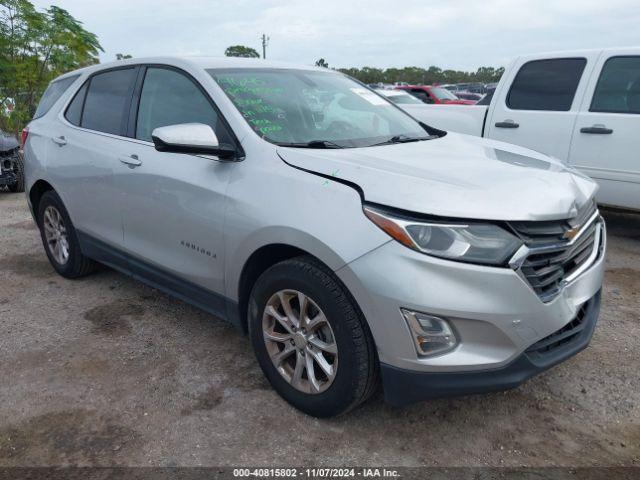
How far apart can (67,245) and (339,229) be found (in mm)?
2989

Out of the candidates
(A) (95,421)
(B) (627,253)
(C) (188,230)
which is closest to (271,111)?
(C) (188,230)

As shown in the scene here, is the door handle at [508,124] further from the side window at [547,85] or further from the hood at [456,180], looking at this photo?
the hood at [456,180]

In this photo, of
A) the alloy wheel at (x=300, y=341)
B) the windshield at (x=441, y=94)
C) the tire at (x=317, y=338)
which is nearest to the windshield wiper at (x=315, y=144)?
the tire at (x=317, y=338)

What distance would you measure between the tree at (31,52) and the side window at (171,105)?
872cm

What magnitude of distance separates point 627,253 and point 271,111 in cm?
386

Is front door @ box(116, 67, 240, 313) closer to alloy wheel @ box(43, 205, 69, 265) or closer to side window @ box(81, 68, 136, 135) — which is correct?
side window @ box(81, 68, 136, 135)

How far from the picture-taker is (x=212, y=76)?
10.4ft

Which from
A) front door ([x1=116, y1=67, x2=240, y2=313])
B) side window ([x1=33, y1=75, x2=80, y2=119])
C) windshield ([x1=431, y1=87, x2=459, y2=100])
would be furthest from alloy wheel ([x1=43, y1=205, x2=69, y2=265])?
windshield ([x1=431, y1=87, x2=459, y2=100])

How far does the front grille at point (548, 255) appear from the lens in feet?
7.34

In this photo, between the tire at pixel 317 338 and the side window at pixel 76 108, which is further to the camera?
the side window at pixel 76 108

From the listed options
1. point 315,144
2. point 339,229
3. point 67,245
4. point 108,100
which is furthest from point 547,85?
point 67,245

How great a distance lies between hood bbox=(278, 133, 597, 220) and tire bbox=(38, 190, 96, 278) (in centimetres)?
238

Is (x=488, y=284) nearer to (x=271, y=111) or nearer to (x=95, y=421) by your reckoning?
(x=271, y=111)

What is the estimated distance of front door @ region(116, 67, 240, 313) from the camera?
2939mm
